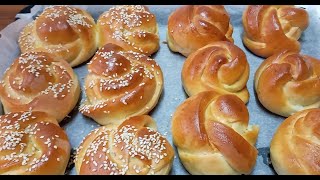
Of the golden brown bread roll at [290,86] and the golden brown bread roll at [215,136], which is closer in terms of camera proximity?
the golden brown bread roll at [215,136]

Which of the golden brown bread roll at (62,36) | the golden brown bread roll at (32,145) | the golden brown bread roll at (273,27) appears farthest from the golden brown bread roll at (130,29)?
the golden brown bread roll at (32,145)

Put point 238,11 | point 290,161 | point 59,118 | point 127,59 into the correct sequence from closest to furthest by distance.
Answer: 1. point 290,161
2. point 59,118
3. point 127,59
4. point 238,11

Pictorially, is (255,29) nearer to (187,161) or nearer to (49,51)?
(187,161)

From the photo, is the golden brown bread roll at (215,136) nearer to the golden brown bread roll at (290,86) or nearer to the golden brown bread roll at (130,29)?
the golden brown bread roll at (290,86)

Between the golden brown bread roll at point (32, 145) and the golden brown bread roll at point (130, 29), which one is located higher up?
the golden brown bread roll at point (130, 29)

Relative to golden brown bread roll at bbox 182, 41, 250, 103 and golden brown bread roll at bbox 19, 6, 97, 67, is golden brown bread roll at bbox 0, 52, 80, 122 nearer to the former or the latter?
golden brown bread roll at bbox 19, 6, 97, 67

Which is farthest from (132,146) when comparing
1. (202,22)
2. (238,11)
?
(238,11)

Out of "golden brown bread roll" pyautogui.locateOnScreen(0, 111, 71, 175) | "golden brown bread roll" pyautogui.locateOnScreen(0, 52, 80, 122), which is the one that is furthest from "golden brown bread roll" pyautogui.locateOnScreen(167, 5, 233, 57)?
"golden brown bread roll" pyautogui.locateOnScreen(0, 111, 71, 175)
